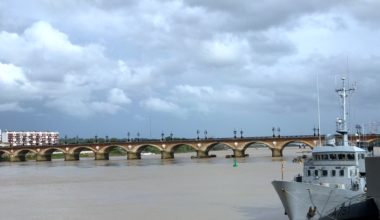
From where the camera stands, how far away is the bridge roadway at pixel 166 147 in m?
139

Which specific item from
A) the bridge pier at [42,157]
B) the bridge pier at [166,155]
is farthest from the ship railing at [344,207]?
the bridge pier at [42,157]

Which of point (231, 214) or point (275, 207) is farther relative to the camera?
point (275, 207)

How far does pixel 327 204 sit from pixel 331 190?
0.76 meters

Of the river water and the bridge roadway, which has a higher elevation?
the bridge roadway

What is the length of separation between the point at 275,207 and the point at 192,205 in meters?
6.29

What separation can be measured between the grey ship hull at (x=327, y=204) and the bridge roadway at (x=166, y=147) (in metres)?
102

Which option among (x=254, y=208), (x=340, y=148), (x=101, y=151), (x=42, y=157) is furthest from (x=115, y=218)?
(x=42, y=157)

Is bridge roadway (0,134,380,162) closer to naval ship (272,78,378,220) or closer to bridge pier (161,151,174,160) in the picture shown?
bridge pier (161,151,174,160)

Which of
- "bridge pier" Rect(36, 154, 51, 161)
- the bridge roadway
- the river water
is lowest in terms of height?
the river water

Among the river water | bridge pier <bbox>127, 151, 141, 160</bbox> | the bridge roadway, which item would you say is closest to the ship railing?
the river water

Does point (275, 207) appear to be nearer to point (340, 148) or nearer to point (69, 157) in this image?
point (340, 148)

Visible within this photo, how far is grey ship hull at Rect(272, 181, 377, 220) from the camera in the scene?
28.6m

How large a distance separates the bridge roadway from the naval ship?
98699mm

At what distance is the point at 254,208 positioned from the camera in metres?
37.8
